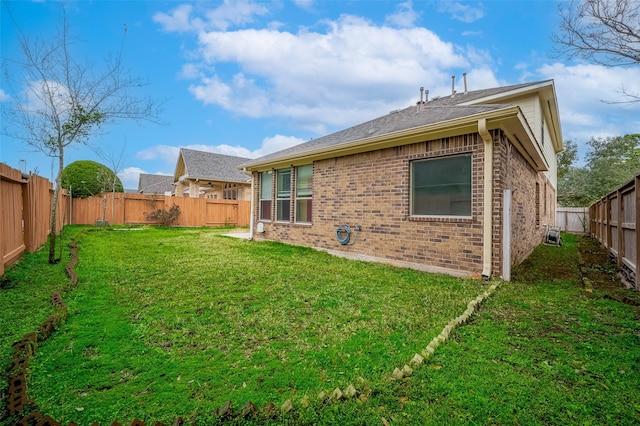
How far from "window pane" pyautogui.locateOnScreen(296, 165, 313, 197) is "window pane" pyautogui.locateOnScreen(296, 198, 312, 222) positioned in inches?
7.5

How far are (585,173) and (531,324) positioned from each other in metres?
27.9

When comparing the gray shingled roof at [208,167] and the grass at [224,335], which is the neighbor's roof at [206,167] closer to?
the gray shingled roof at [208,167]

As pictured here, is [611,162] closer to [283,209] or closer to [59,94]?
[283,209]

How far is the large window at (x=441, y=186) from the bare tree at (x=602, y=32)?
92.0 inches

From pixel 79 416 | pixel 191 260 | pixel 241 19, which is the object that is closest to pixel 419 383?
pixel 79 416

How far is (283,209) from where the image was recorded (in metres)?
10.1

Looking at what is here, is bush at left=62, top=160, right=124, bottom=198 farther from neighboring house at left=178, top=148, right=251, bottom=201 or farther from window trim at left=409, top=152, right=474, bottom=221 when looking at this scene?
window trim at left=409, top=152, right=474, bottom=221

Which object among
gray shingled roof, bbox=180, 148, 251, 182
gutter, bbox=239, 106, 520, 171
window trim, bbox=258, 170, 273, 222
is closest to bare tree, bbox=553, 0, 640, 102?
gutter, bbox=239, 106, 520, 171

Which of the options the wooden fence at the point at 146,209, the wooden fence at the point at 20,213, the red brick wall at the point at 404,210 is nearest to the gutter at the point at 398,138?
the red brick wall at the point at 404,210

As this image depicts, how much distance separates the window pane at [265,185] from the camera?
1067cm

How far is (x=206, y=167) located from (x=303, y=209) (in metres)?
15.3

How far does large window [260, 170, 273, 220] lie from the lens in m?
10.6

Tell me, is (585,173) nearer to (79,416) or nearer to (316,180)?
(316,180)

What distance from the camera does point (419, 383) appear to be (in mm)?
2305
